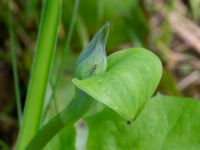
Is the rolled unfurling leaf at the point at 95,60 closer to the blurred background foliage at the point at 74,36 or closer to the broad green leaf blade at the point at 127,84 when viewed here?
the broad green leaf blade at the point at 127,84

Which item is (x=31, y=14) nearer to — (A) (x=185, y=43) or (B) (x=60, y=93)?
(B) (x=60, y=93)

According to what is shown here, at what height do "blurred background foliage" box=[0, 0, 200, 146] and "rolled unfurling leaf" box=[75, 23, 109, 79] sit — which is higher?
"rolled unfurling leaf" box=[75, 23, 109, 79]

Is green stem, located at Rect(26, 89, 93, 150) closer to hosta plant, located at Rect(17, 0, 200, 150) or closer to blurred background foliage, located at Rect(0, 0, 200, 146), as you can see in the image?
hosta plant, located at Rect(17, 0, 200, 150)

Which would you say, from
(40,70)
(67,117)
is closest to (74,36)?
(40,70)

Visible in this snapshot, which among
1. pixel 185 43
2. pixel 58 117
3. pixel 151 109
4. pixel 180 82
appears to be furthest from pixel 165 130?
pixel 185 43

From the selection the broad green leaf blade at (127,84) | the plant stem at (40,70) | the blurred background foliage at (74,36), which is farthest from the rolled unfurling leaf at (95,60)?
the blurred background foliage at (74,36)

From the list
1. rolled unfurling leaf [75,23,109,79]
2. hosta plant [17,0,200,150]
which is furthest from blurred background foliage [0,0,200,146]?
→ rolled unfurling leaf [75,23,109,79]

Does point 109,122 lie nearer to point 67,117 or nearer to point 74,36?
point 67,117


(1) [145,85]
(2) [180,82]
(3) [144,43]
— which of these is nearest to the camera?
(1) [145,85]
